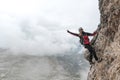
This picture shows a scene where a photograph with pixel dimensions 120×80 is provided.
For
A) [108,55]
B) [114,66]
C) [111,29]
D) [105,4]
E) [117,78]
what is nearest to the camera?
[117,78]

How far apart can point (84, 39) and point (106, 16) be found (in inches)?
166

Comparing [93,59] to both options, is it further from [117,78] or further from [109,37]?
[117,78]

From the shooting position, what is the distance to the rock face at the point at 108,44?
2729 centimetres

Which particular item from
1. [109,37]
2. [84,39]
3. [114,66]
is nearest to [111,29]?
[109,37]

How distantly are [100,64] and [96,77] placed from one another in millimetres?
1664

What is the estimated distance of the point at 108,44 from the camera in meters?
31.1

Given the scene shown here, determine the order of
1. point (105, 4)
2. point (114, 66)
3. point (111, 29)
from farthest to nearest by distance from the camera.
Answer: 1. point (105, 4)
2. point (111, 29)
3. point (114, 66)

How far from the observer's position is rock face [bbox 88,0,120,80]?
89.5ft

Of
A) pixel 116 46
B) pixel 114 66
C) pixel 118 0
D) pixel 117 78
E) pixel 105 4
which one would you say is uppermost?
pixel 105 4

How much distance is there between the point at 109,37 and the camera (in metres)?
31.7

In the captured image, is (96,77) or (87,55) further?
(87,55)

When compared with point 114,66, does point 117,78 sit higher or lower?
lower

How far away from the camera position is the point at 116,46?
91.4 feet

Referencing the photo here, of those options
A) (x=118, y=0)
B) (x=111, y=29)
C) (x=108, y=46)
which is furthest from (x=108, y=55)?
(x=118, y=0)
